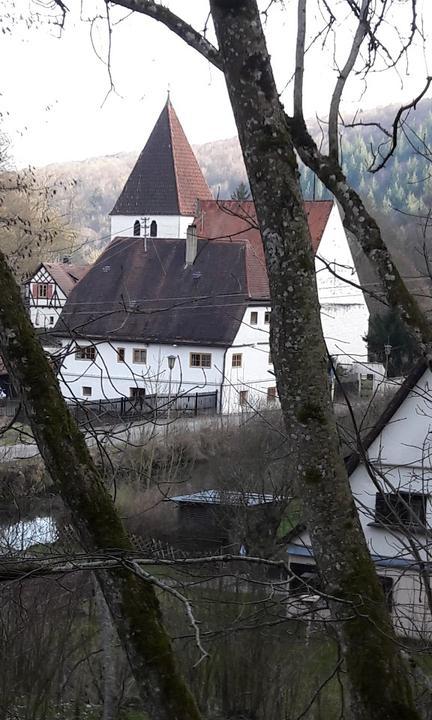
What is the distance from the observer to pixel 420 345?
4.37 meters

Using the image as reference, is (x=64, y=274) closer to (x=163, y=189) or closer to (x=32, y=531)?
(x=163, y=189)

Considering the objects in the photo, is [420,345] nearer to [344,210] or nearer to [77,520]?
[344,210]

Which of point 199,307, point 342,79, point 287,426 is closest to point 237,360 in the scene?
point 199,307

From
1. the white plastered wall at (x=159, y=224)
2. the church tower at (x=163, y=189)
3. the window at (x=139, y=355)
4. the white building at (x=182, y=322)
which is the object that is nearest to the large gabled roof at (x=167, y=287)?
the white building at (x=182, y=322)

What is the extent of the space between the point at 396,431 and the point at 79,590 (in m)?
6.50

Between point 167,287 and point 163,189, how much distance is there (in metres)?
14.8

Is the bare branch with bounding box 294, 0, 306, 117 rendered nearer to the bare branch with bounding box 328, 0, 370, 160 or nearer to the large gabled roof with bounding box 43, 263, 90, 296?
the bare branch with bounding box 328, 0, 370, 160

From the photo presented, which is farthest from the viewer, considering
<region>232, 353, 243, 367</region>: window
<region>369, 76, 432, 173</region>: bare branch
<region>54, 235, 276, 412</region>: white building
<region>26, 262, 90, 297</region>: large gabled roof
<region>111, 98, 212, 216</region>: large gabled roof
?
<region>111, 98, 212, 216</region>: large gabled roof

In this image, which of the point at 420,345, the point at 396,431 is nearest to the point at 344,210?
the point at 420,345

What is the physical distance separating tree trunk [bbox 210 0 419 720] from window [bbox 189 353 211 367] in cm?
2982

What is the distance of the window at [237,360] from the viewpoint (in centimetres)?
3338

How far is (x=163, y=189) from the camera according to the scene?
4866cm

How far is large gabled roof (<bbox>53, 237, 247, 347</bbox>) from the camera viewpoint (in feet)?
109

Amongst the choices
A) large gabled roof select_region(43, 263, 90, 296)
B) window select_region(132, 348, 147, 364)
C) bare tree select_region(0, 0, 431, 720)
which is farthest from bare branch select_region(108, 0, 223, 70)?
large gabled roof select_region(43, 263, 90, 296)
